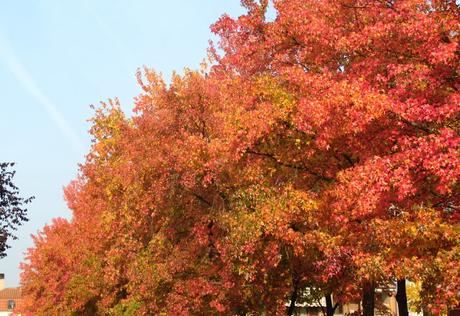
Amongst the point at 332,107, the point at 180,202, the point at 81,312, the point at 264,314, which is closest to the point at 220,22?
the point at 180,202

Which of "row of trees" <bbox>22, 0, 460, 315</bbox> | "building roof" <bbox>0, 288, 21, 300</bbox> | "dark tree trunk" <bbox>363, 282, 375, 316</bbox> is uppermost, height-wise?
"building roof" <bbox>0, 288, 21, 300</bbox>

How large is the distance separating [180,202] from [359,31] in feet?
30.5

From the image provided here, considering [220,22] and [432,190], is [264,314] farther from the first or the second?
[220,22]

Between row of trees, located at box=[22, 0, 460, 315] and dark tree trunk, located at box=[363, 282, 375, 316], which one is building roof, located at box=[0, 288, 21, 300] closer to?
row of trees, located at box=[22, 0, 460, 315]

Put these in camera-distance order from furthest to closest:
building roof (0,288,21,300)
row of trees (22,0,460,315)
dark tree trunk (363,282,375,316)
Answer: building roof (0,288,21,300), dark tree trunk (363,282,375,316), row of trees (22,0,460,315)

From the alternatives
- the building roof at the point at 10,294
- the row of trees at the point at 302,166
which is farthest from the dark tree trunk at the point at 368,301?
the building roof at the point at 10,294

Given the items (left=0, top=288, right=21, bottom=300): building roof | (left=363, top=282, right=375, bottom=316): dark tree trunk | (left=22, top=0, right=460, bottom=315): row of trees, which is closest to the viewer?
(left=22, top=0, right=460, bottom=315): row of trees

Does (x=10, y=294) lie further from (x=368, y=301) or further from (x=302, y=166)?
(x=302, y=166)

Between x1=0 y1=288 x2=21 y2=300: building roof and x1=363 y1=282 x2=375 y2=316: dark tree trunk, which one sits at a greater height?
x1=0 y1=288 x2=21 y2=300: building roof

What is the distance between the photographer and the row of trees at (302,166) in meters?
14.4

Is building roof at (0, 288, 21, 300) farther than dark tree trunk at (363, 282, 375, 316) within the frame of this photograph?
Yes

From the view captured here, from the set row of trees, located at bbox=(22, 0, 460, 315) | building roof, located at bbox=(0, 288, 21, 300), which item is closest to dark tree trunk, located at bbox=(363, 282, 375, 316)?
row of trees, located at bbox=(22, 0, 460, 315)

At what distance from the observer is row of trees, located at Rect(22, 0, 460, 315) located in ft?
47.2

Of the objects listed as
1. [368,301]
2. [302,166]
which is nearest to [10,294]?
[368,301]
